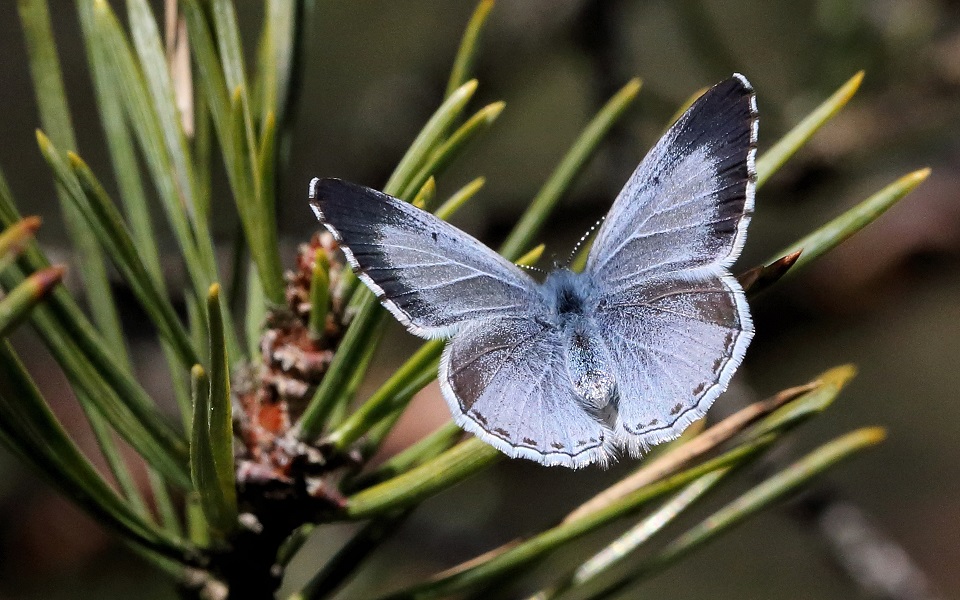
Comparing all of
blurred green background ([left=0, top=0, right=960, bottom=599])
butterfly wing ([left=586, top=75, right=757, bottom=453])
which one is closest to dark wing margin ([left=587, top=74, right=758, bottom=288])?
butterfly wing ([left=586, top=75, right=757, bottom=453])

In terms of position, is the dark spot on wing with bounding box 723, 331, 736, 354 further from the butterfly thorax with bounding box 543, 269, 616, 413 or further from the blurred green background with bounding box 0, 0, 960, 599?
the blurred green background with bounding box 0, 0, 960, 599

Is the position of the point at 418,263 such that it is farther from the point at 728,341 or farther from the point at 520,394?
the point at 728,341

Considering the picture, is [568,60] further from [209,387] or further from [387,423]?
[209,387]

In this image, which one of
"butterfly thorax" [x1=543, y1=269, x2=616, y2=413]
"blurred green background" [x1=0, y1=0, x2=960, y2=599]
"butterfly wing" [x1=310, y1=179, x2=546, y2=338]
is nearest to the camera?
"butterfly wing" [x1=310, y1=179, x2=546, y2=338]

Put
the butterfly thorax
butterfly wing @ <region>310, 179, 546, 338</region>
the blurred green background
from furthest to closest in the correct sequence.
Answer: the blurred green background, the butterfly thorax, butterfly wing @ <region>310, 179, 546, 338</region>

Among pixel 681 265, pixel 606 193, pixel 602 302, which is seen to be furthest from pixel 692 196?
pixel 606 193

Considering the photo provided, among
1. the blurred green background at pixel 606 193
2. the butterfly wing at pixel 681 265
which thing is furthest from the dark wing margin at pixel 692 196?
the blurred green background at pixel 606 193
